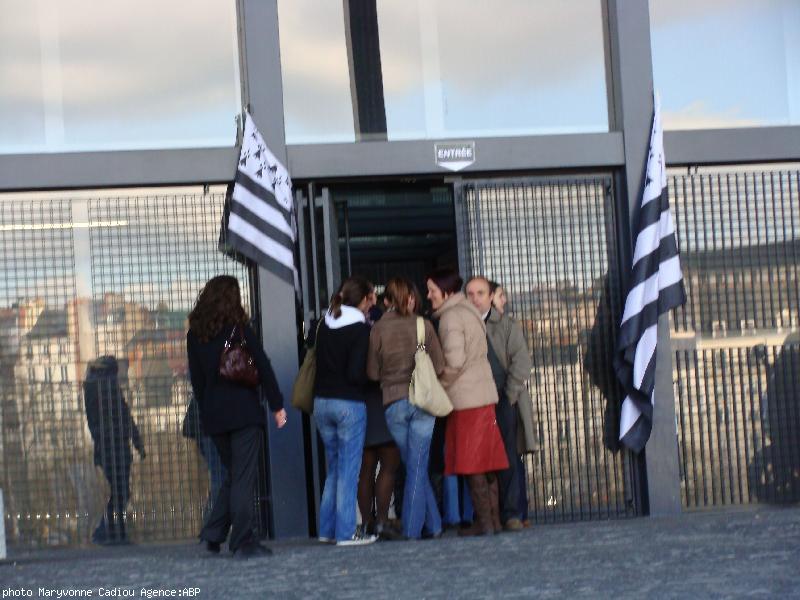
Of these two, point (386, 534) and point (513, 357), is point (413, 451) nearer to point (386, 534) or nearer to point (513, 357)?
point (386, 534)

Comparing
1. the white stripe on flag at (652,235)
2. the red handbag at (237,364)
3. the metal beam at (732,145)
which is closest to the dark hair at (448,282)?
the white stripe on flag at (652,235)

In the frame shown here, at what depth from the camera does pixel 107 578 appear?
816 cm

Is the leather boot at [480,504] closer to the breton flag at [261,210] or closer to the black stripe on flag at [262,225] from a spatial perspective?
the breton flag at [261,210]

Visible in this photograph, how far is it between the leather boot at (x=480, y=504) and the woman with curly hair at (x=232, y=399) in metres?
1.45

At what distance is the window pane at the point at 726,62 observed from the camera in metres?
10.8

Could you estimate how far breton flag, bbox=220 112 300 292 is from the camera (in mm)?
10086

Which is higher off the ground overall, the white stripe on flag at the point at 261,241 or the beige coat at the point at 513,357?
the white stripe on flag at the point at 261,241

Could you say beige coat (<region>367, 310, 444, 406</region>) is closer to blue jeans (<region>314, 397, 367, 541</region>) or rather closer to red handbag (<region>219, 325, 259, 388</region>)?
blue jeans (<region>314, 397, 367, 541</region>)

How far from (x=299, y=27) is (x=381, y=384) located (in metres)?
2.66

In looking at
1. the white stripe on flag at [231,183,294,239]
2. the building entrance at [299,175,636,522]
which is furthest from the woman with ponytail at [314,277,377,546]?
the building entrance at [299,175,636,522]

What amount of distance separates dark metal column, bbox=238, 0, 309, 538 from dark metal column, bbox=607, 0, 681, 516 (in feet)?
7.75

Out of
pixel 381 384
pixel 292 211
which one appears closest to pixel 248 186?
pixel 292 211

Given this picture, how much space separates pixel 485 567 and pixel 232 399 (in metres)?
1.78

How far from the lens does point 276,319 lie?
1021 centimetres
